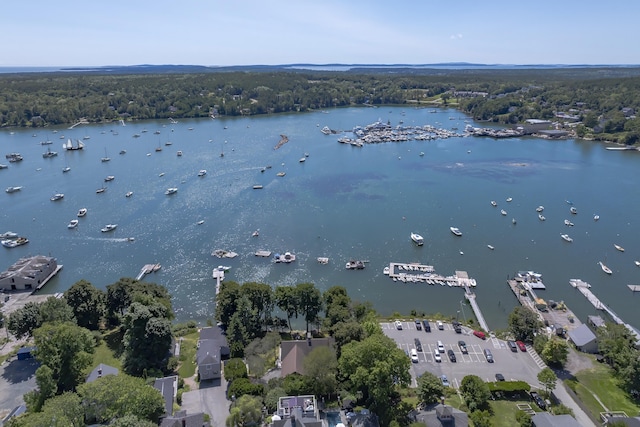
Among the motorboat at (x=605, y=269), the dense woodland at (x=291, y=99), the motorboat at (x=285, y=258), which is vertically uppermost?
the dense woodland at (x=291, y=99)

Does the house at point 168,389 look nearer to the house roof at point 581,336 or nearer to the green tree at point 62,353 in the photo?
the green tree at point 62,353

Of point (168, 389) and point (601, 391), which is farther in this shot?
point (601, 391)

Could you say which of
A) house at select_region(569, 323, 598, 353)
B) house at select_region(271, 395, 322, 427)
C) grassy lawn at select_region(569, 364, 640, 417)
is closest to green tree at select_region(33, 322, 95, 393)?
house at select_region(271, 395, 322, 427)

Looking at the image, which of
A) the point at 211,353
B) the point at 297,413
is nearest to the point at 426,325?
the point at 297,413

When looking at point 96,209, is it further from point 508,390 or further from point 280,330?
point 508,390

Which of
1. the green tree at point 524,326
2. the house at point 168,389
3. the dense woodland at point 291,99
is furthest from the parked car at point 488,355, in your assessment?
the dense woodland at point 291,99

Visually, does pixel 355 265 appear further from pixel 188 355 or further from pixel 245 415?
pixel 245 415
